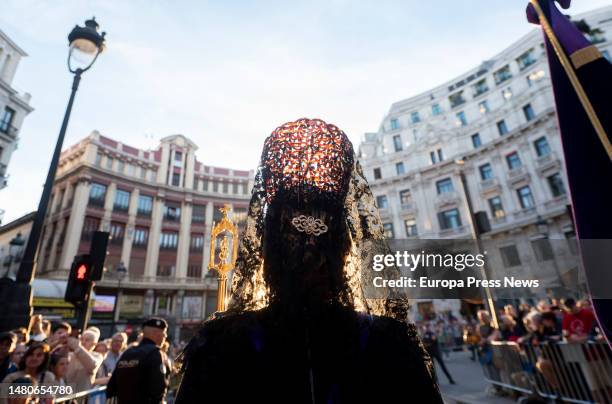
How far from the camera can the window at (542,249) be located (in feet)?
64.1

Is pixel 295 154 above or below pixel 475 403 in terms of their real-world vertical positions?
above

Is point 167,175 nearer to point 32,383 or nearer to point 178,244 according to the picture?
point 178,244

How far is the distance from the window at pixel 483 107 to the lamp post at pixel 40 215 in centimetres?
3189

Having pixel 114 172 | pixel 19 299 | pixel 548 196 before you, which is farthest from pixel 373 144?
pixel 19 299

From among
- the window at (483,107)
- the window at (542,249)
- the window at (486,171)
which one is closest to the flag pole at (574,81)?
the window at (542,249)

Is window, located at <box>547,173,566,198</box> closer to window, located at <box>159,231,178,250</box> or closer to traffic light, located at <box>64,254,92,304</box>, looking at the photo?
traffic light, located at <box>64,254,92,304</box>

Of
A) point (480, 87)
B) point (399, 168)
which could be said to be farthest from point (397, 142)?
point (480, 87)

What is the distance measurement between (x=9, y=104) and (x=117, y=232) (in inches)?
525

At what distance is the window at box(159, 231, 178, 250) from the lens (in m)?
32.3

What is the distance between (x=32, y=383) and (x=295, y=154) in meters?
3.95

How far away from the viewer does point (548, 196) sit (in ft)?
74.3

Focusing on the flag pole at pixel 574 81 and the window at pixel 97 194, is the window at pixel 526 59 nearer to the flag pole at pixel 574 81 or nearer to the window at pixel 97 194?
the flag pole at pixel 574 81

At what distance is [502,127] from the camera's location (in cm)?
2723

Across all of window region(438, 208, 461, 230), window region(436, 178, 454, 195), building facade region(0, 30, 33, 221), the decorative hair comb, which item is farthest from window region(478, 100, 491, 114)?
building facade region(0, 30, 33, 221)
